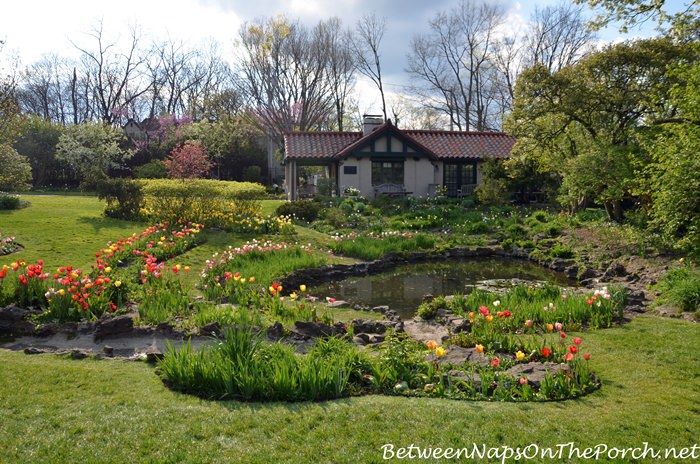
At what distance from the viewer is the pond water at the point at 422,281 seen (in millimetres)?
11555

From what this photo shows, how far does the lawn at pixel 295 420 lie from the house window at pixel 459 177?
22.7 meters

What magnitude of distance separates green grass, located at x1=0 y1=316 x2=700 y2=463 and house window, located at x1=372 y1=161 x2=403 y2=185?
72.3 ft

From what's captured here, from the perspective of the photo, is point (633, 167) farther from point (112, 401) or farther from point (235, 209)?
point (112, 401)

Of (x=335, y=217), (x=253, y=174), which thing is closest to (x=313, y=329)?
(x=335, y=217)

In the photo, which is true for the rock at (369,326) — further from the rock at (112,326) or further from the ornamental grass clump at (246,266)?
the rock at (112,326)

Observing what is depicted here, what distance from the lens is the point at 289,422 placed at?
4.62 metres

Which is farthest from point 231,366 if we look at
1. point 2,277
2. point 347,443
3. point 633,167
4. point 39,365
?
point 633,167

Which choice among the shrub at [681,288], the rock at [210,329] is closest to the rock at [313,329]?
the rock at [210,329]

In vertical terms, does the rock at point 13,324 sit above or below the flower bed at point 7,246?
below

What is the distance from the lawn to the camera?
414 centimetres

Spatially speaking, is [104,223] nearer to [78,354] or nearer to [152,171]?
[78,354]

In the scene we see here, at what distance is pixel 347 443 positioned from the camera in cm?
425

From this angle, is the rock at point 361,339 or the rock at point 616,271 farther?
the rock at point 616,271

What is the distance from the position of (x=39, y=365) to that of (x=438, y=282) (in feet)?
31.5
